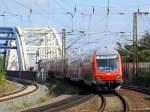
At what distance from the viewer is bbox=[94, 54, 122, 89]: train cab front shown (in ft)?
115

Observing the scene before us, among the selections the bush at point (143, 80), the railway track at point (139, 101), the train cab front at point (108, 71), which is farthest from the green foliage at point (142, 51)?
the railway track at point (139, 101)

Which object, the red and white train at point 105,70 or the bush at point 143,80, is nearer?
the red and white train at point 105,70

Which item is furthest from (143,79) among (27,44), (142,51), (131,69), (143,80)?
(27,44)

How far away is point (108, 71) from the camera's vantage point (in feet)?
116

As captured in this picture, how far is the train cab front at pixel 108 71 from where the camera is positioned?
35181 mm

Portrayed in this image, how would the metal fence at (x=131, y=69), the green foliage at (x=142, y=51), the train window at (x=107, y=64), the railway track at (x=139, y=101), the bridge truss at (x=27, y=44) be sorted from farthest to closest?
the bridge truss at (x=27, y=44) < the green foliage at (x=142, y=51) < the metal fence at (x=131, y=69) < the train window at (x=107, y=64) < the railway track at (x=139, y=101)

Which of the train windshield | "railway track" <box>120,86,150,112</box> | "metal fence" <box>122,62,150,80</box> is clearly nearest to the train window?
the train windshield

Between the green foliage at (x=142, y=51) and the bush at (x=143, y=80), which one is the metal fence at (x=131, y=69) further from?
the green foliage at (x=142, y=51)

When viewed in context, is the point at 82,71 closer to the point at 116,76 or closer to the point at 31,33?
the point at 116,76

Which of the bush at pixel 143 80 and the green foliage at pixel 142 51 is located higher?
the green foliage at pixel 142 51

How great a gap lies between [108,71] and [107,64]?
57 cm

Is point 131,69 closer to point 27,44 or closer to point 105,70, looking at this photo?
point 105,70

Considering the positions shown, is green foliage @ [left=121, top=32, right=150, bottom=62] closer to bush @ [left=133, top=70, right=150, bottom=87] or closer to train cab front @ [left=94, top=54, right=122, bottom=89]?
bush @ [left=133, top=70, right=150, bottom=87]

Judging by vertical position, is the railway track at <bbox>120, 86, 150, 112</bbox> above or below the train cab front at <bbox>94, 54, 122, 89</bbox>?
below
